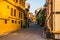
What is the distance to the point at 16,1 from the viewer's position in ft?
119

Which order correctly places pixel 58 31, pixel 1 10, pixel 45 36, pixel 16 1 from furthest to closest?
pixel 16 1 → pixel 1 10 → pixel 45 36 → pixel 58 31

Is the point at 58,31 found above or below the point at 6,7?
below

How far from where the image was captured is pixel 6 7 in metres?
28.7

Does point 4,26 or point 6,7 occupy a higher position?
point 6,7

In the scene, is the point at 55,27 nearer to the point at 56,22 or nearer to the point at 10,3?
the point at 56,22

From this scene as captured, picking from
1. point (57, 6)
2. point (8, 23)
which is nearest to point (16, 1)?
point (8, 23)

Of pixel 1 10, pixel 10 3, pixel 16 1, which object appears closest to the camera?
pixel 1 10

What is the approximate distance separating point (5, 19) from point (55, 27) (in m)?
19.7

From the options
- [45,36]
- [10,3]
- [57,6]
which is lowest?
[45,36]

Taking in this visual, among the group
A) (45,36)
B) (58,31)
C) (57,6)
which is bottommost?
(45,36)

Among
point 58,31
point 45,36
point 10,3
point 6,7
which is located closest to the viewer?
point 58,31

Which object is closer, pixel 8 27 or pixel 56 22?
pixel 56 22

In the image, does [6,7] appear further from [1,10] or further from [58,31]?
[58,31]

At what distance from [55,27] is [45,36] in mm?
10672
